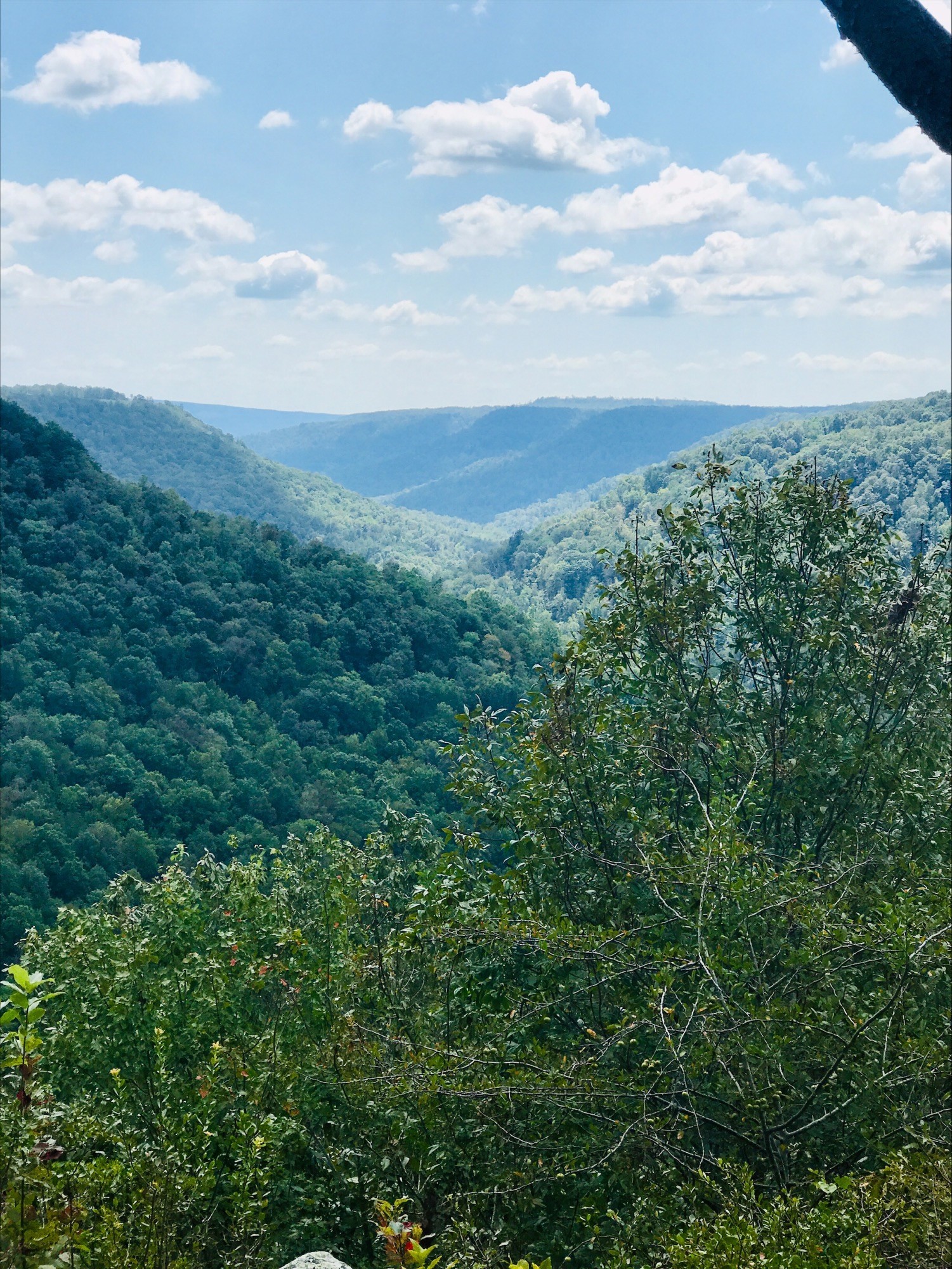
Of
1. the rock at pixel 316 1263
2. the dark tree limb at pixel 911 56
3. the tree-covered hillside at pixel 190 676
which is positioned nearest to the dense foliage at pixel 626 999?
the rock at pixel 316 1263

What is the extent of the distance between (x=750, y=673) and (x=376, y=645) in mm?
52988

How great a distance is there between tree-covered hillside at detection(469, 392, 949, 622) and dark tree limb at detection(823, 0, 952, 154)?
105m

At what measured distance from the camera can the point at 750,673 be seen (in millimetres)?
7719

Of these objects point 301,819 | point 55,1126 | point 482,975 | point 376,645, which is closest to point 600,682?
point 482,975

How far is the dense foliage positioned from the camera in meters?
3.39

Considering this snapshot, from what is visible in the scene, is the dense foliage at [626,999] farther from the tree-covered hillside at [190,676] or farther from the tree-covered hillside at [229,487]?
the tree-covered hillside at [229,487]

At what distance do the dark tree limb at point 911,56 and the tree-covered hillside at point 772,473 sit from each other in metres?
105

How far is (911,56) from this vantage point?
2.30 meters

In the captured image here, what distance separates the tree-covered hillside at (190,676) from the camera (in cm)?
3878

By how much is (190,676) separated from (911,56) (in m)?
54.4

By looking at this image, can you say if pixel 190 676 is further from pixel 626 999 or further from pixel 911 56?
pixel 911 56

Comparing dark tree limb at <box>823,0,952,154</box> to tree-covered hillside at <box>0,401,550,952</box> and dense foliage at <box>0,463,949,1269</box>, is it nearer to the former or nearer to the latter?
dense foliage at <box>0,463,949,1269</box>

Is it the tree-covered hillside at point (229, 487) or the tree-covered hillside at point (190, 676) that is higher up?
the tree-covered hillside at point (229, 487)

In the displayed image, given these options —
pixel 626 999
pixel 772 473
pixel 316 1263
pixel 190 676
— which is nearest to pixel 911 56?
pixel 316 1263
